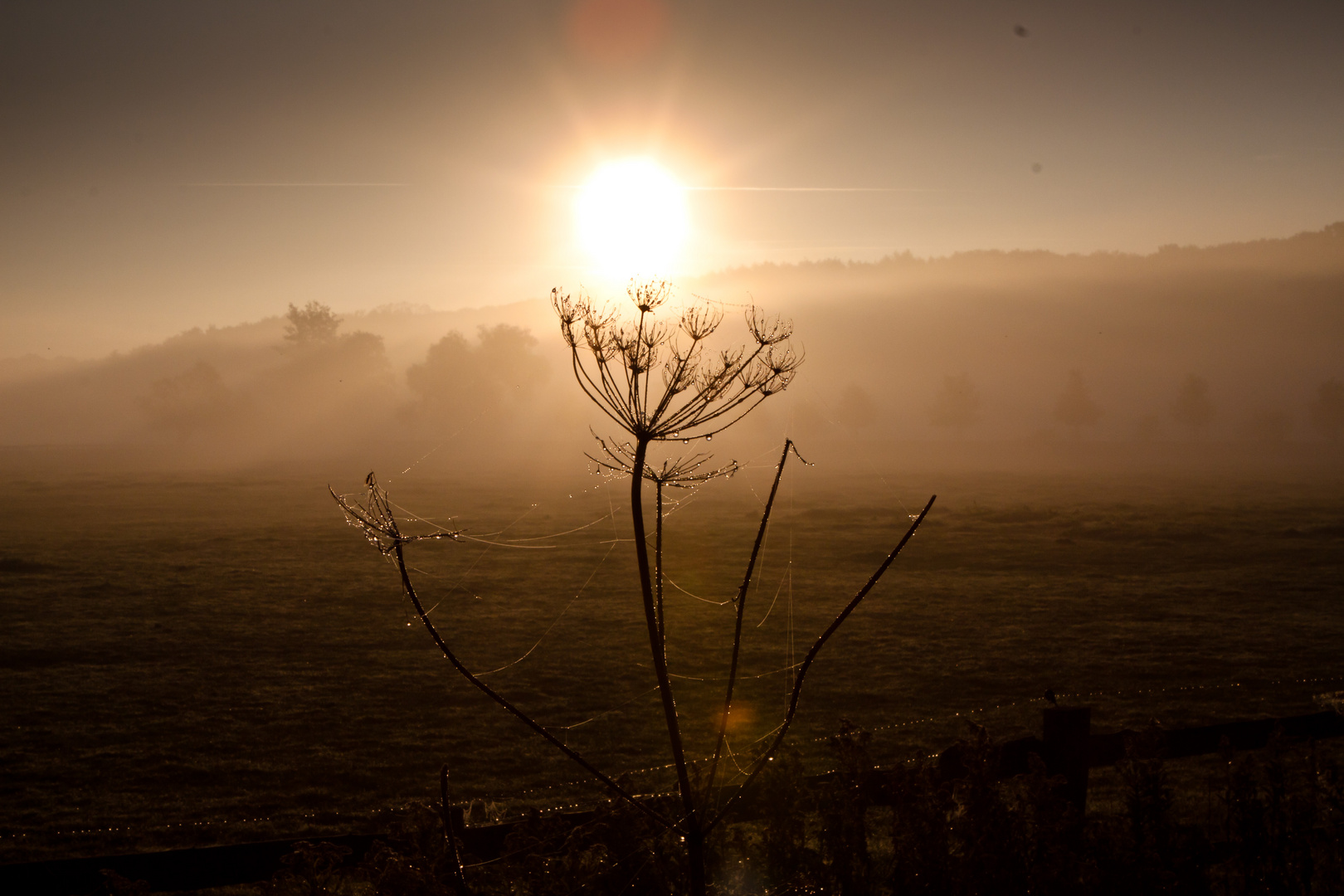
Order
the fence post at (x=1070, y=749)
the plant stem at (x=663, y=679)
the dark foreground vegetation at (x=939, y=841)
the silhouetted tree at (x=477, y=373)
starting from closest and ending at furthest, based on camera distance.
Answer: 1. the plant stem at (x=663, y=679)
2. the dark foreground vegetation at (x=939, y=841)
3. the fence post at (x=1070, y=749)
4. the silhouetted tree at (x=477, y=373)

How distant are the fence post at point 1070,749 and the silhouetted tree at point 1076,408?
168m

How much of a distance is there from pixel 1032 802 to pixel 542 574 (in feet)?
84.4

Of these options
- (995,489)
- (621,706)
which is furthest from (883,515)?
(621,706)

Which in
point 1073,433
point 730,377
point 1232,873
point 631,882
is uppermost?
point 1073,433

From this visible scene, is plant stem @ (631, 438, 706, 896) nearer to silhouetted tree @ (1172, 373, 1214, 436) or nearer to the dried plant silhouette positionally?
the dried plant silhouette

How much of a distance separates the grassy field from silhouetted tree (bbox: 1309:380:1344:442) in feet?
429

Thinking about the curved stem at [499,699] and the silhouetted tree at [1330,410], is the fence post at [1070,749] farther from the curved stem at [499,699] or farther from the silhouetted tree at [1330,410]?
the silhouetted tree at [1330,410]

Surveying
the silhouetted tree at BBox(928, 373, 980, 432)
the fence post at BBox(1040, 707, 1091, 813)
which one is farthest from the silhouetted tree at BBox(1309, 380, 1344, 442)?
the fence post at BBox(1040, 707, 1091, 813)

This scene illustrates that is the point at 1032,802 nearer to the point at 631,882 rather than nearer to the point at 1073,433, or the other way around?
the point at 631,882

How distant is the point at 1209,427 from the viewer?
610 ft

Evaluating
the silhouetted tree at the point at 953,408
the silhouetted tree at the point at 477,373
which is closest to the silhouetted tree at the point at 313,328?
the silhouetted tree at the point at 477,373

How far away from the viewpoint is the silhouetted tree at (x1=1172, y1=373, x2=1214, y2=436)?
154625 mm

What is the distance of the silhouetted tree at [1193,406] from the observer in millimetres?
154625

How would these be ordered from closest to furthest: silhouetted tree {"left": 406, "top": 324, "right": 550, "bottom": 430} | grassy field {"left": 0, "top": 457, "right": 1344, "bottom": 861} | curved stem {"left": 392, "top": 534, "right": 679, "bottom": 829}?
1. curved stem {"left": 392, "top": 534, "right": 679, "bottom": 829}
2. grassy field {"left": 0, "top": 457, "right": 1344, "bottom": 861}
3. silhouetted tree {"left": 406, "top": 324, "right": 550, "bottom": 430}
